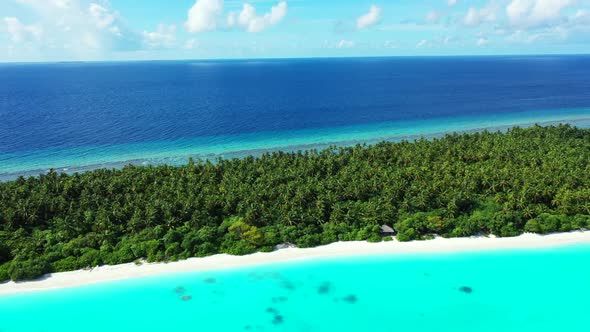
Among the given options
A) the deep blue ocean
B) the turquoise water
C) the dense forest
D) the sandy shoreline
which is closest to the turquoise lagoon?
the deep blue ocean

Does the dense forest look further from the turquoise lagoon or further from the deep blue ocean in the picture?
the deep blue ocean

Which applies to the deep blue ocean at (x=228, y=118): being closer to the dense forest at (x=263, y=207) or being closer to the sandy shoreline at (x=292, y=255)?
the dense forest at (x=263, y=207)

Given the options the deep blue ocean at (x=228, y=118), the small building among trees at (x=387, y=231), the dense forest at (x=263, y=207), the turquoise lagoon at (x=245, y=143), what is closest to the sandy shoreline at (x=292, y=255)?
the dense forest at (x=263, y=207)

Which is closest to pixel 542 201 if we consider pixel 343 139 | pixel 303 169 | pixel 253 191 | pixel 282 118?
pixel 303 169

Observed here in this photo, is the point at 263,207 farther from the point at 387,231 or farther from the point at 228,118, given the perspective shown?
the point at 228,118

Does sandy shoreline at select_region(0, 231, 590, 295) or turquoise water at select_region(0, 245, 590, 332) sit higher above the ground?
sandy shoreline at select_region(0, 231, 590, 295)

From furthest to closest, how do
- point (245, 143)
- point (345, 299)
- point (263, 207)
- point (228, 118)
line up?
point (228, 118) < point (245, 143) < point (263, 207) < point (345, 299)

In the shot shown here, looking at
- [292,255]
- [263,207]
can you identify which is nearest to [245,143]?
[263,207]

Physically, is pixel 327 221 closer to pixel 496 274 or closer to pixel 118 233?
pixel 496 274
